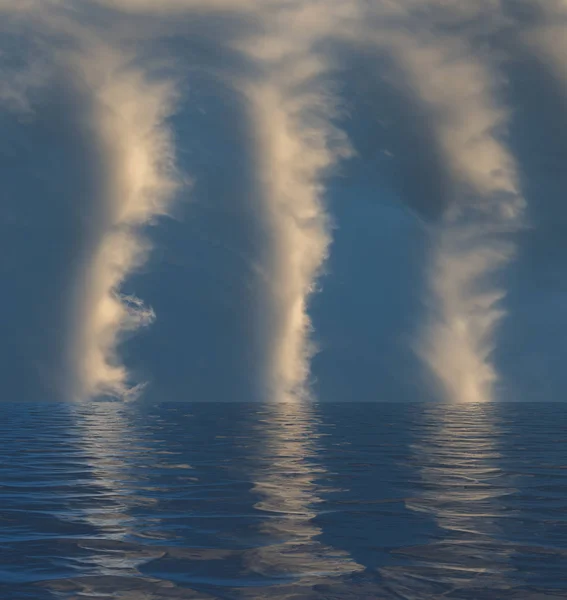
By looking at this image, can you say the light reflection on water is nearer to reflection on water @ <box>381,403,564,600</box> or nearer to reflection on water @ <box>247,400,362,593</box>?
reflection on water @ <box>381,403,564,600</box>

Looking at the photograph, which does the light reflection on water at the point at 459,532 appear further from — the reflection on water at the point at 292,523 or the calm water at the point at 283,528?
the reflection on water at the point at 292,523

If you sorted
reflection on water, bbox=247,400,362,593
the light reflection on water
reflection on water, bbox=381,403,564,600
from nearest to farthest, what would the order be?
1. reflection on water, bbox=381,403,564,600
2. the light reflection on water
3. reflection on water, bbox=247,400,362,593

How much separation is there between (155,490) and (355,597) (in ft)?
33.4

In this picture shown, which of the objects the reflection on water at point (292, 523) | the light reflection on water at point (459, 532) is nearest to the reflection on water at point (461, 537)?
the light reflection on water at point (459, 532)

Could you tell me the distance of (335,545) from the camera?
39.7ft

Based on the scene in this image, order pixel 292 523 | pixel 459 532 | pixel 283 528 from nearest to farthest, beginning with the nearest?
pixel 459 532 < pixel 283 528 < pixel 292 523

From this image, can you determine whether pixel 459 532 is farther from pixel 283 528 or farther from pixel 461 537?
pixel 283 528

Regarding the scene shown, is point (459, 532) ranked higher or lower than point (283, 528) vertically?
lower

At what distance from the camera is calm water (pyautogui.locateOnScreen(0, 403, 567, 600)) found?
383 inches

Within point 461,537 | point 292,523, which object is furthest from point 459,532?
point 292,523

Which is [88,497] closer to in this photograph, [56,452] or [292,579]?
[292,579]

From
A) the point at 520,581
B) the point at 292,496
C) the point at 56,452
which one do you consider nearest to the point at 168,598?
the point at 520,581

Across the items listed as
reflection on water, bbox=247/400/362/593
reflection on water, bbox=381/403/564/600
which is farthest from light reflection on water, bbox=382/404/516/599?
reflection on water, bbox=247/400/362/593

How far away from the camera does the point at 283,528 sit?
1356 centimetres
